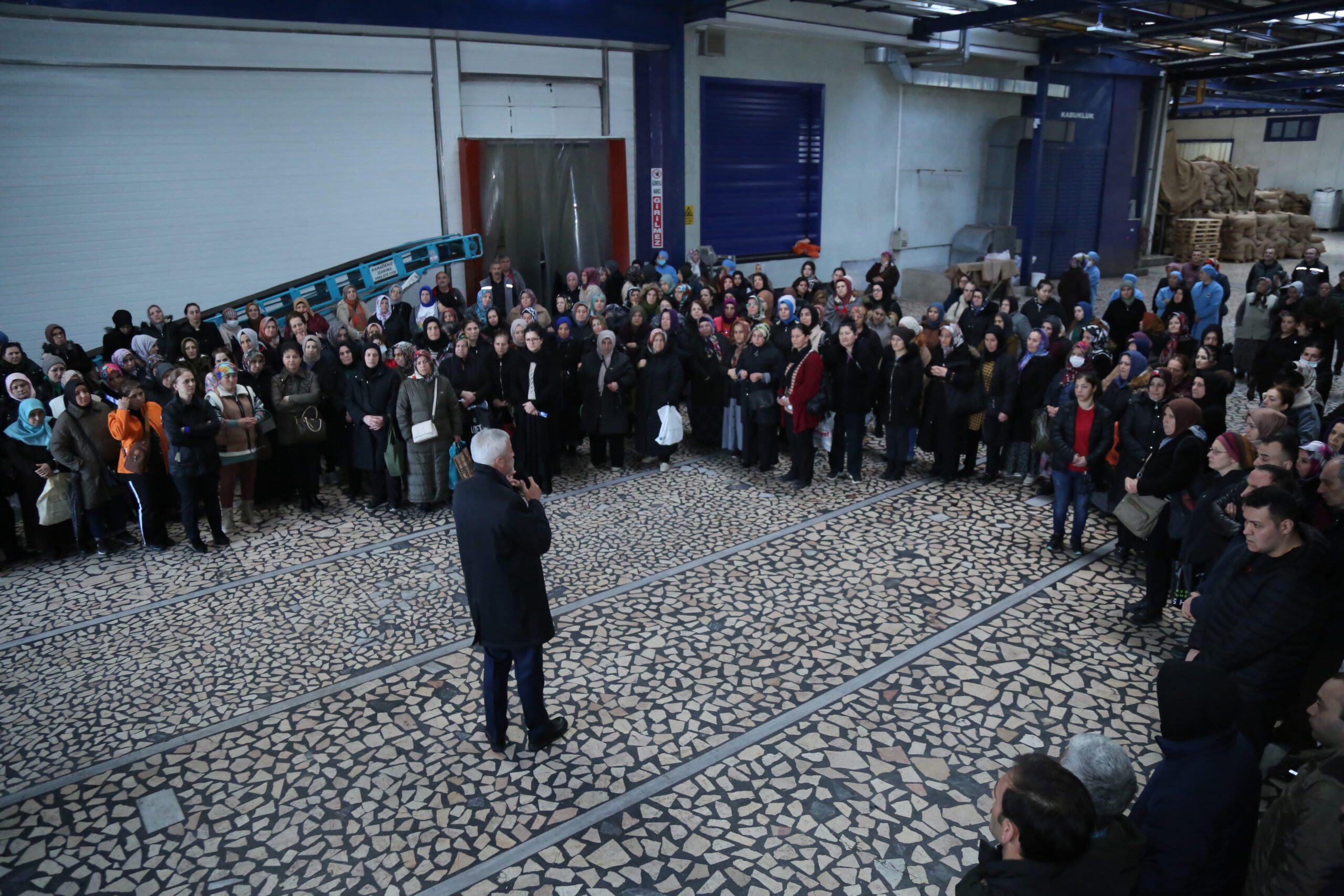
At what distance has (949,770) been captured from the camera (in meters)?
4.74

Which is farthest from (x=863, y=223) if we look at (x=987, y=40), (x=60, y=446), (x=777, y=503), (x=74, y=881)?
(x=74, y=881)

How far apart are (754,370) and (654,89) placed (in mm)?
7768

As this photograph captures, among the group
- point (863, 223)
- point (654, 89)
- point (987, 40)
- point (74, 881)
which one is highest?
point (987, 40)

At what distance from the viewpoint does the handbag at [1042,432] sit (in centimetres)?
757

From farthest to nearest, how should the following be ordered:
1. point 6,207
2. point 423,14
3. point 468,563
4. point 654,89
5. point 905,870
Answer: point 654,89 < point 423,14 < point 6,207 < point 468,563 < point 905,870

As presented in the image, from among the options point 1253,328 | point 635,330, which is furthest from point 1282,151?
point 635,330

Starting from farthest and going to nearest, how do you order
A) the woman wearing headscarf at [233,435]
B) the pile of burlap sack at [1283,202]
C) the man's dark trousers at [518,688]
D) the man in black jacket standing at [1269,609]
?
the pile of burlap sack at [1283,202]
the woman wearing headscarf at [233,435]
the man's dark trousers at [518,688]
the man in black jacket standing at [1269,609]

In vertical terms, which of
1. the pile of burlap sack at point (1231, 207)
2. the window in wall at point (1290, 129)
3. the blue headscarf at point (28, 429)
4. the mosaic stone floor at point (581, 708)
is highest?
the window in wall at point (1290, 129)

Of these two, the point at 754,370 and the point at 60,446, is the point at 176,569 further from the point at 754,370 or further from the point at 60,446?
the point at 754,370

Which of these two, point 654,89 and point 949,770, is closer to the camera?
point 949,770

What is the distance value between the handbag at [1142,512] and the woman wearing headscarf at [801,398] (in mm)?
3178

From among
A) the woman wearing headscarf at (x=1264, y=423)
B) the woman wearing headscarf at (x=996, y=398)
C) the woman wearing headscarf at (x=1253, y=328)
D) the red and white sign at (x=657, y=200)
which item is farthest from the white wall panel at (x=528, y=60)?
the woman wearing headscarf at (x=1264, y=423)

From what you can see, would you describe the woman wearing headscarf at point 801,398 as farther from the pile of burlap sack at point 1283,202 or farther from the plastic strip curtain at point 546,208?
the pile of burlap sack at point 1283,202

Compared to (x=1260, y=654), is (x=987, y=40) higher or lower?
higher
